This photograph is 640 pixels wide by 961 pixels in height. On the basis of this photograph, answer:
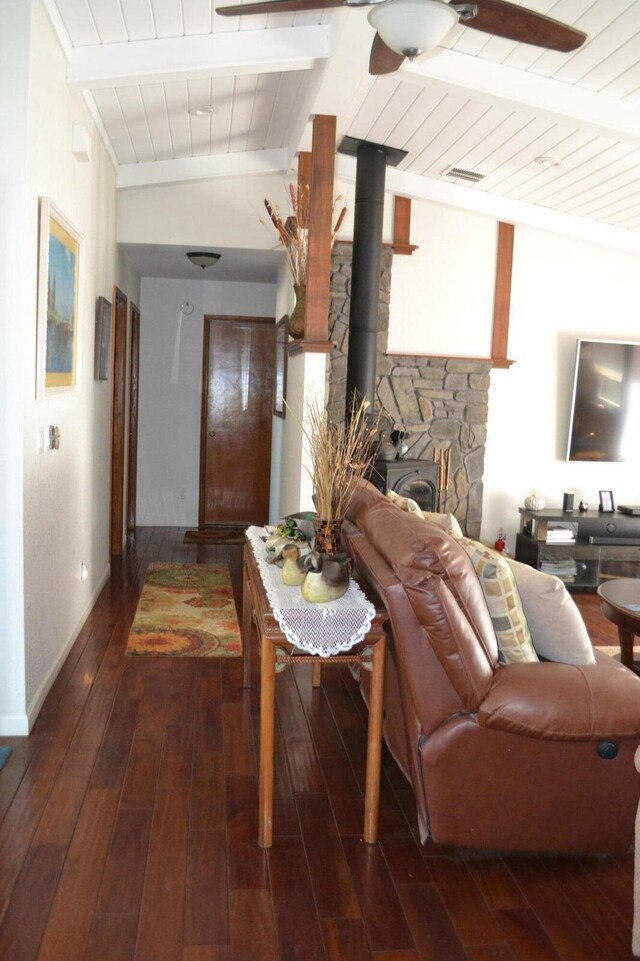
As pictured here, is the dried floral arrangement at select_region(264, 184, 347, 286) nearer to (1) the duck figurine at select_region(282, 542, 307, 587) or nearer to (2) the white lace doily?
(1) the duck figurine at select_region(282, 542, 307, 587)

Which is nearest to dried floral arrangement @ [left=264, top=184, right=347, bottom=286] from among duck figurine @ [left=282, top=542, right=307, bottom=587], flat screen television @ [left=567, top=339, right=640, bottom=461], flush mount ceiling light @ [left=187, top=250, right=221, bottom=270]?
flush mount ceiling light @ [left=187, top=250, right=221, bottom=270]

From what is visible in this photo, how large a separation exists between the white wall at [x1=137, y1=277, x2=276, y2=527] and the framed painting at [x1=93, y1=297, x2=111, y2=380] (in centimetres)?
253

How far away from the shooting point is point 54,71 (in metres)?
3.55

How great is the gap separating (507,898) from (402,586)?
2.89 ft

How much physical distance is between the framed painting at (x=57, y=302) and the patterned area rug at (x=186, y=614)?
4.54 feet

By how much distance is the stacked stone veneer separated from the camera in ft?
20.4

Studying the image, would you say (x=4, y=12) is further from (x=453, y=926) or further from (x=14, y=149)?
(x=453, y=926)

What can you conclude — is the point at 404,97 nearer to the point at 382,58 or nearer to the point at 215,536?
the point at 382,58

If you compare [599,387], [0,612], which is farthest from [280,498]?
[0,612]

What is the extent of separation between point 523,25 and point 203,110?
2.69 metres

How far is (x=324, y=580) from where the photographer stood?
2.64 meters

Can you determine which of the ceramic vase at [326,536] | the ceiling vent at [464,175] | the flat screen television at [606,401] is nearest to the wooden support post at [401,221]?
the ceiling vent at [464,175]

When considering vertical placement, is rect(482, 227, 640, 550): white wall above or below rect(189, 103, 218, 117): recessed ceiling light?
below

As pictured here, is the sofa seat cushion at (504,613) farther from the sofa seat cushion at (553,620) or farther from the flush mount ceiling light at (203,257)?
the flush mount ceiling light at (203,257)
